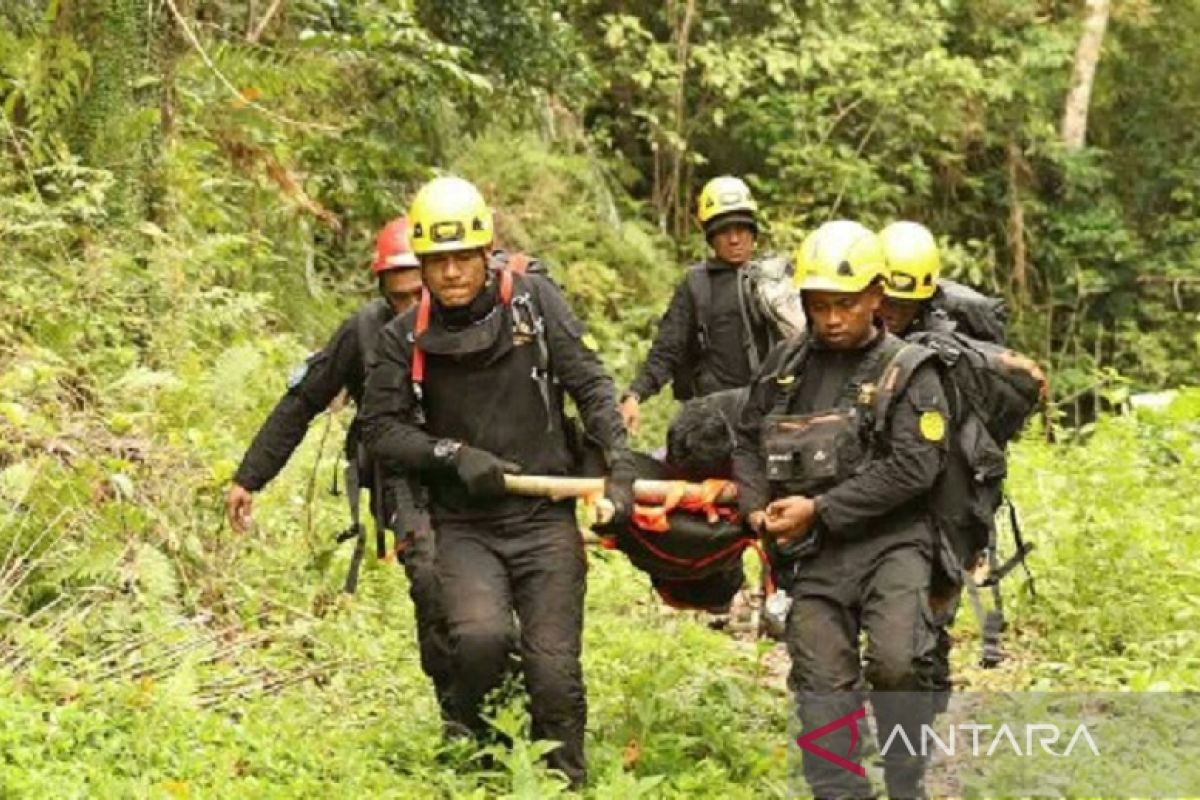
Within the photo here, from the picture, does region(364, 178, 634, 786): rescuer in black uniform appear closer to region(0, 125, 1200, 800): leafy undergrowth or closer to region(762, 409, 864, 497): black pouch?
region(0, 125, 1200, 800): leafy undergrowth

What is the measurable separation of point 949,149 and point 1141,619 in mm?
16905

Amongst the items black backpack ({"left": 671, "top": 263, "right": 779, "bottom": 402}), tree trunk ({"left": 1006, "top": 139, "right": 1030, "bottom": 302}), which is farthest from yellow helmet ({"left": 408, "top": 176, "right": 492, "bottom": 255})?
tree trunk ({"left": 1006, "top": 139, "right": 1030, "bottom": 302})

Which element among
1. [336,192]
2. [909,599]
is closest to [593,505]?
[909,599]

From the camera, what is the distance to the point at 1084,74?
25.3 metres

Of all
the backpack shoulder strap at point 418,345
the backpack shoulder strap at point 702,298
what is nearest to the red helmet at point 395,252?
the backpack shoulder strap at point 418,345

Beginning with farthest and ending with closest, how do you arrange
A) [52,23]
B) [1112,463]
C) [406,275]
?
[1112,463] < [52,23] < [406,275]

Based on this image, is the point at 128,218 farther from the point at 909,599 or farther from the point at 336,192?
the point at 909,599

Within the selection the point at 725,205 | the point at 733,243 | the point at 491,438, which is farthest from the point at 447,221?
the point at 733,243

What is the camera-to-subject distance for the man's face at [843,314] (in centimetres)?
661

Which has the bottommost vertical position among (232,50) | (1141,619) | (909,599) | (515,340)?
(1141,619)

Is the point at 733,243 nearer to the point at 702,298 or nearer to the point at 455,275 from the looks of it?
the point at 702,298

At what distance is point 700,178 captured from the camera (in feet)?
83.8

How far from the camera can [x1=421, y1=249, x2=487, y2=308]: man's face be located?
6.99m

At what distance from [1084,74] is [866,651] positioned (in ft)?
66.9
